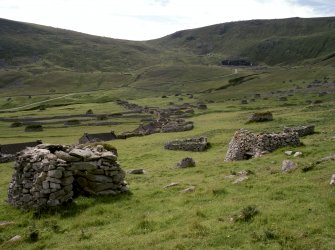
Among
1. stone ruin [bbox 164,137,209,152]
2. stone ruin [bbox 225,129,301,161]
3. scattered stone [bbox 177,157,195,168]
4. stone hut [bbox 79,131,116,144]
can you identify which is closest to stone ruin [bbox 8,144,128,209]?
scattered stone [bbox 177,157,195,168]

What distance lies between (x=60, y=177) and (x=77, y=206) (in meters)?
1.67

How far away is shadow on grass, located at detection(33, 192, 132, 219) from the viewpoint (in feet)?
66.2

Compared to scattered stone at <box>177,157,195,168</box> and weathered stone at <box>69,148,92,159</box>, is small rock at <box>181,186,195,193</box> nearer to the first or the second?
weathered stone at <box>69,148,92,159</box>

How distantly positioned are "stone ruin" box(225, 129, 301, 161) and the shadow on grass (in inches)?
555

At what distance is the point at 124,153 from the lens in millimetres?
49812

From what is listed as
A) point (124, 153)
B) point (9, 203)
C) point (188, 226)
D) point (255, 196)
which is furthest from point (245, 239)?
point (124, 153)

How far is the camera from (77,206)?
20812 mm

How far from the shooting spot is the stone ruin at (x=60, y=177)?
68.2 feet

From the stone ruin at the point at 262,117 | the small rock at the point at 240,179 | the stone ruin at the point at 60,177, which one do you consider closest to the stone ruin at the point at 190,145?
the stone ruin at the point at 262,117

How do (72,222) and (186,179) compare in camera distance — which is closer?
(72,222)

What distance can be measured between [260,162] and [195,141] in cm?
1839

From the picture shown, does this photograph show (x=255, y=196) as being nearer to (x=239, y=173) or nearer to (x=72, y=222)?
(x=239, y=173)

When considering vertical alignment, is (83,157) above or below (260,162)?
above

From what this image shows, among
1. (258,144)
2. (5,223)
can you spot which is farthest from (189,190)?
(258,144)
